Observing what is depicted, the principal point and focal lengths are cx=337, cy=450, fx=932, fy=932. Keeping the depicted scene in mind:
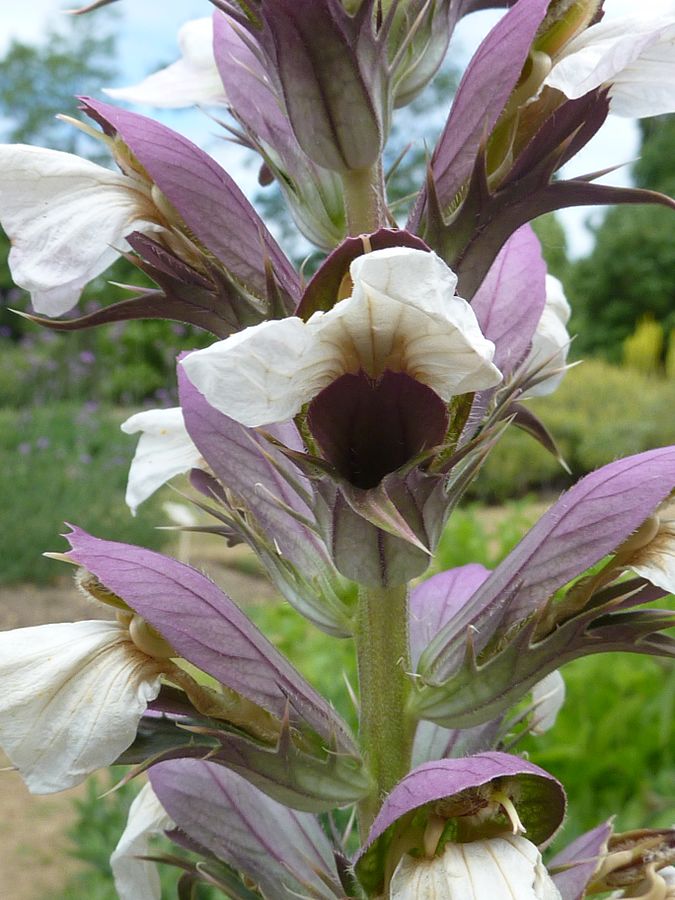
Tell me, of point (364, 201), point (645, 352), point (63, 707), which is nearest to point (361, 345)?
point (364, 201)

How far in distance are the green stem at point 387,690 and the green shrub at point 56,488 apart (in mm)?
6392

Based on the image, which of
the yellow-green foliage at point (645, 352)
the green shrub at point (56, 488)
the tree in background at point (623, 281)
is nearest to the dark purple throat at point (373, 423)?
the green shrub at point (56, 488)

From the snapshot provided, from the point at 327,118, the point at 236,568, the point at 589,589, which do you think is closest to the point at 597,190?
the point at 327,118

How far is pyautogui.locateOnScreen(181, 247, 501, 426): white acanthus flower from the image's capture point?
667mm

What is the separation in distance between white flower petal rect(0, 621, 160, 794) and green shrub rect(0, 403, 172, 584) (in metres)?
6.44

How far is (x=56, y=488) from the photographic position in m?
8.08

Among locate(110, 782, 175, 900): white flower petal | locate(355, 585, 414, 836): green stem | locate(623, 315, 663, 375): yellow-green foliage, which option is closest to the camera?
locate(355, 585, 414, 836): green stem

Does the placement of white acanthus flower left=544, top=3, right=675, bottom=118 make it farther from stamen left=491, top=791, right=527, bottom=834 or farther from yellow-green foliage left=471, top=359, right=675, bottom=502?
yellow-green foliage left=471, top=359, right=675, bottom=502

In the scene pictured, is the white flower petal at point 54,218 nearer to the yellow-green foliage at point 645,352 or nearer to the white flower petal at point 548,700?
the white flower petal at point 548,700

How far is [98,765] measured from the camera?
856mm

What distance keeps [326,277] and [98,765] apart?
19.3 inches

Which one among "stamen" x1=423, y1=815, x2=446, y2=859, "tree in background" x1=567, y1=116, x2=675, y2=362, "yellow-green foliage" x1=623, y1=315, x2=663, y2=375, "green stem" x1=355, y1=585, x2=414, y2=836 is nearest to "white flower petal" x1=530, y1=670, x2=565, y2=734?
"green stem" x1=355, y1=585, x2=414, y2=836

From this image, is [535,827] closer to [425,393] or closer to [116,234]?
[425,393]

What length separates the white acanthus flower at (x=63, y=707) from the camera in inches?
33.7
